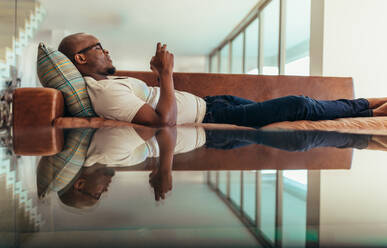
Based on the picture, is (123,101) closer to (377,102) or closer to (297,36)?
(377,102)

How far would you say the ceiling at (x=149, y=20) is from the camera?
5.78m

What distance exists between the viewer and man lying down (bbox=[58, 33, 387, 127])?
142 centimetres

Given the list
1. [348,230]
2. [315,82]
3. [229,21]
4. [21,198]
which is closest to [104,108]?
[21,198]

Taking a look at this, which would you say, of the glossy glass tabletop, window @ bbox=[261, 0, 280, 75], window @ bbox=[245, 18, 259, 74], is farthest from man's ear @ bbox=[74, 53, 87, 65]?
window @ bbox=[245, 18, 259, 74]

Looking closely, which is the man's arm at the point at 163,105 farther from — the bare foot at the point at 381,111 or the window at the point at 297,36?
the window at the point at 297,36

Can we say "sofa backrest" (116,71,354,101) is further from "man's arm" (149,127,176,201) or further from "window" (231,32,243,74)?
"window" (231,32,243,74)

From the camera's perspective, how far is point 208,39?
26.7 ft

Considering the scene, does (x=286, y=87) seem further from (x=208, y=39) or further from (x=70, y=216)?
(x=208, y=39)

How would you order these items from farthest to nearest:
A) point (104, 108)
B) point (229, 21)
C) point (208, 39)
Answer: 1. point (208, 39)
2. point (229, 21)
3. point (104, 108)

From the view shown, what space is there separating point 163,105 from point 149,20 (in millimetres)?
5774

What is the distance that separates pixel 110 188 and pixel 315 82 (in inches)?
92.3

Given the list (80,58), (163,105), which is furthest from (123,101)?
(80,58)

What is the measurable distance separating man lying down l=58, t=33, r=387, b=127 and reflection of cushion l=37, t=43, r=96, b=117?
2.2 inches

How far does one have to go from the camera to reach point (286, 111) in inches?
57.4
